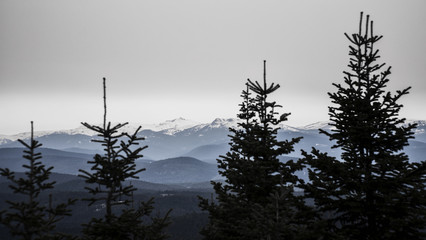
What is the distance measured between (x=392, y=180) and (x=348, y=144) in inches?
93.1

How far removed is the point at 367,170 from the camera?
14.9 m

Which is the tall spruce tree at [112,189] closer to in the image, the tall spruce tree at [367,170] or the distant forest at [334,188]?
the distant forest at [334,188]

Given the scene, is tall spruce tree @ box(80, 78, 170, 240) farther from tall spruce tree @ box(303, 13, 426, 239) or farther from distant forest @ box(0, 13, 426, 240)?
tall spruce tree @ box(303, 13, 426, 239)

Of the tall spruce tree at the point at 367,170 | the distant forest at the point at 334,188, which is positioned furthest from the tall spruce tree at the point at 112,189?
the tall spruce tree at the point at 367,170

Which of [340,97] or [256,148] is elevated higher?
[340,97]

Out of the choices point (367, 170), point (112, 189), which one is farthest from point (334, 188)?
point (112, 189)

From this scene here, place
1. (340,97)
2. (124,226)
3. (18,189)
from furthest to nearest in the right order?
1. (340,97)
2. (124,226)
3. (18,189)

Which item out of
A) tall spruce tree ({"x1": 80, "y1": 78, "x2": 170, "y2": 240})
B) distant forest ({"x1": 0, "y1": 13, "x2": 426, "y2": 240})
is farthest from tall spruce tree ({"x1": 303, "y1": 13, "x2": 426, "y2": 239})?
tall spruce tree ({"x1": 80, "y1": 78, "x2": 170, "y2": 240})

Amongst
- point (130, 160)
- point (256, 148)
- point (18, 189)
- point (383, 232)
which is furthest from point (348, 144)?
point (18, 189)

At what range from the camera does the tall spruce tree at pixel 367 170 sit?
1366 cm

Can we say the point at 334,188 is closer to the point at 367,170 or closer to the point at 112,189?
the point at 367,170

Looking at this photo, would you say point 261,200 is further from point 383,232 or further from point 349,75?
point 349,75

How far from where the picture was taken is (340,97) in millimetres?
15617

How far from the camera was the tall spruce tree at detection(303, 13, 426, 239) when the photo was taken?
13.7m
